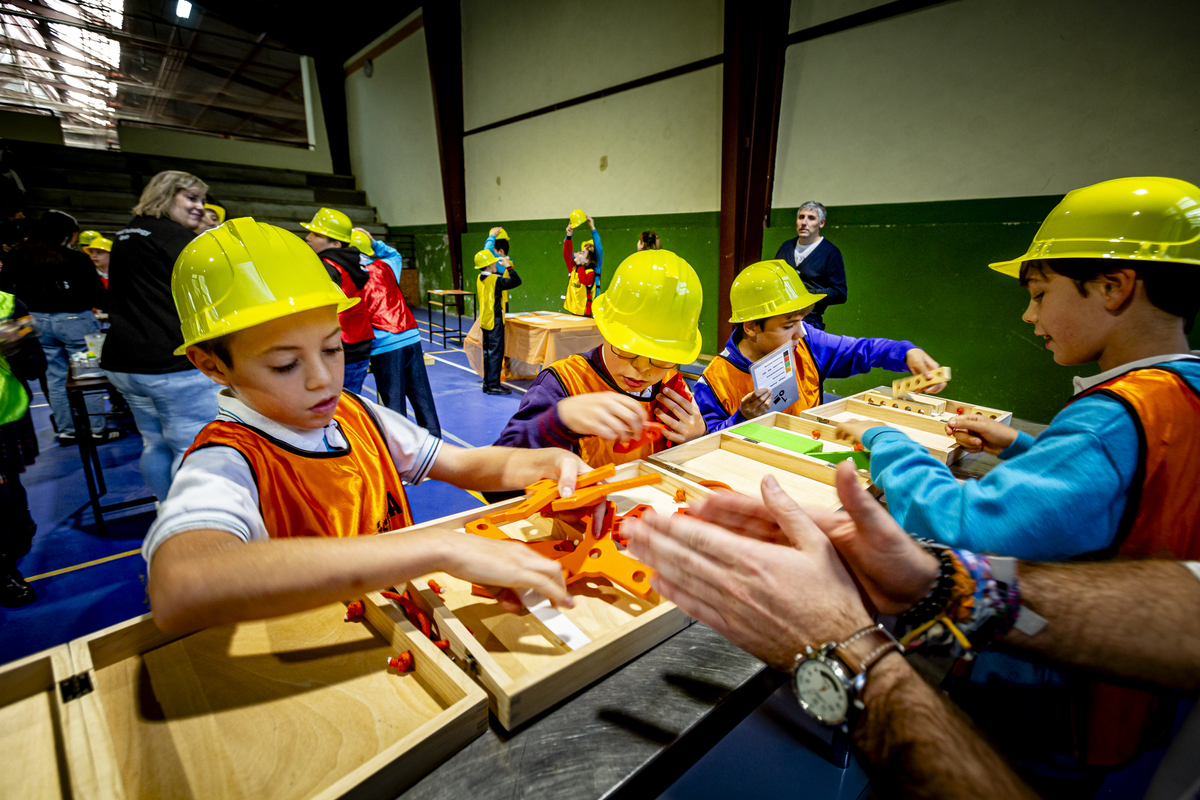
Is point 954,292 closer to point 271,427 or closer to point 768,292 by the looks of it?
point 768,292

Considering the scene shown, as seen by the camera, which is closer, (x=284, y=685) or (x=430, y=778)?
(x=430, y=778)

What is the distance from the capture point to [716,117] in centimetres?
725

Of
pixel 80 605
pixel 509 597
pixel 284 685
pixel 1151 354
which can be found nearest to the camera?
pixel 284 685

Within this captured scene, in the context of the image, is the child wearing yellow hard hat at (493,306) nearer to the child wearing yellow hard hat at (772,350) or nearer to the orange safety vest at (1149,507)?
the child wearing yellow hard hat at (772,350)

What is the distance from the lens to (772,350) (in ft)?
8.67

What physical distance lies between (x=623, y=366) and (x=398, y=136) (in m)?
15.5

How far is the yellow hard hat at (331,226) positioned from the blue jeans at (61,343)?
2.37 m

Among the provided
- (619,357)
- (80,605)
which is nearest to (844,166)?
(619,357)

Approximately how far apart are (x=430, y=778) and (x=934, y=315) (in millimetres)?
6496

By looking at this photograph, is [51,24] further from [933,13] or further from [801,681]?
[801,681]

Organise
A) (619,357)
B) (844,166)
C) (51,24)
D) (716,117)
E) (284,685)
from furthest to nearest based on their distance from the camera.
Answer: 1. (51,24)
2. (716,117)
3. (844,166)
4. (619,357)
5. (284,685)

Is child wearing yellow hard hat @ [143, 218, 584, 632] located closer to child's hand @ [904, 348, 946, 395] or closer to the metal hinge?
the metal hinge

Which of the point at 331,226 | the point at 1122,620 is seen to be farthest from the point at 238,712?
the point at 331,226

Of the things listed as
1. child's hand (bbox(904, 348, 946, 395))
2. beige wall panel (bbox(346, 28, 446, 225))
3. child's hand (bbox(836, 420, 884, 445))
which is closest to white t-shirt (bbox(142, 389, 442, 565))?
child's hand (bbox(836, 420, 884, 445))
